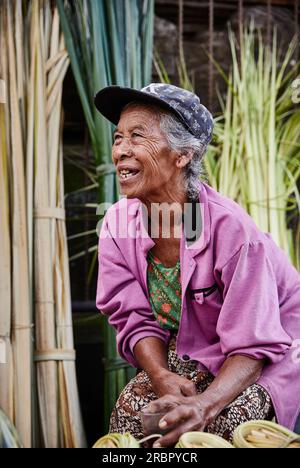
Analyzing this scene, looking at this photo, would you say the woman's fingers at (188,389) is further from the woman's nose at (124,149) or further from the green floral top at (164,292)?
the woman's nose at (124,149)

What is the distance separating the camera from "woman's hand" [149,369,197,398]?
6.76 ft

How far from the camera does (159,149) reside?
7.07 feet

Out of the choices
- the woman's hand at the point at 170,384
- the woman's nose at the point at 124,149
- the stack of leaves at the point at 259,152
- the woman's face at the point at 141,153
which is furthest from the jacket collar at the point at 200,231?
the stack of leaves at the point at 259,152

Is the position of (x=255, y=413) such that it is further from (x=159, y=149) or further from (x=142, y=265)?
(x=159, y=149)

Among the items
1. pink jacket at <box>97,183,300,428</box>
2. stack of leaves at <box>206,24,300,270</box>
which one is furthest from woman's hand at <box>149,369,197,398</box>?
stack of leaves at <box>206,24,300,270</box>

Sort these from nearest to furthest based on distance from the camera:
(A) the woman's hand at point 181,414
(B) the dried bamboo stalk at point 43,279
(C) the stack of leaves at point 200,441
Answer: (C) the stack of leaves at point 200,441 → (A) the woman's hand at point 181,414 → (B) the dried bamboo stalk at point 43,279

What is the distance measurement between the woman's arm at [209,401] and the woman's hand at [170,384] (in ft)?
0.31

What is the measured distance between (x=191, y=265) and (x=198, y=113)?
0.43 meters

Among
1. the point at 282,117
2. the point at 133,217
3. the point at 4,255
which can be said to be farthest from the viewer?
the point at 282,117

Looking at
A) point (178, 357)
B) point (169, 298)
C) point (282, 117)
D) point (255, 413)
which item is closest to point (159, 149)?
point (169, 298)

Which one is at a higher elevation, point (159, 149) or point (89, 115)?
point (89, 115)

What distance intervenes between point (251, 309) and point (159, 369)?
32 cm

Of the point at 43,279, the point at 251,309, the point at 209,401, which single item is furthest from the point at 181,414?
the point at 43,279

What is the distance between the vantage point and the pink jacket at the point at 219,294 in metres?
2.06
